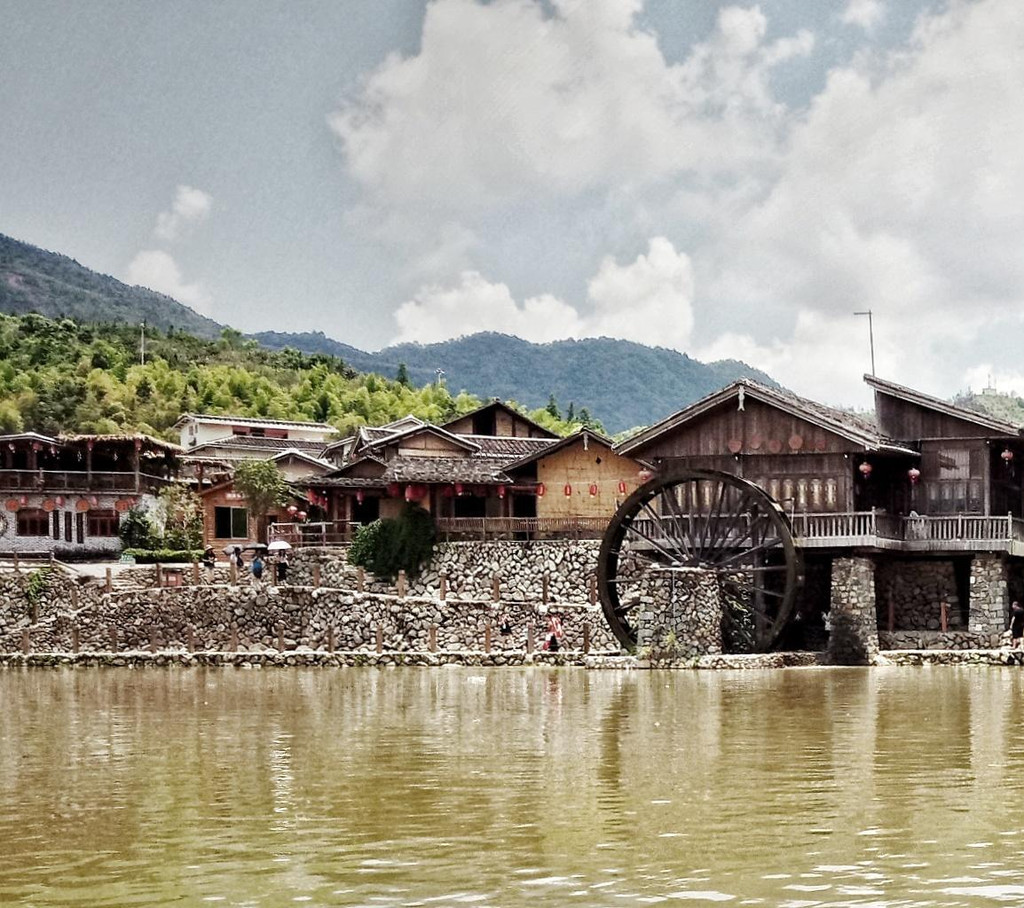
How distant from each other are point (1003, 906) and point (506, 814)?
5048 mm

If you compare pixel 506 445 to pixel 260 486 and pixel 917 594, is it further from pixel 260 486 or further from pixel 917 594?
pixel 917 594

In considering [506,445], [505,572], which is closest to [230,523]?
[506,445]

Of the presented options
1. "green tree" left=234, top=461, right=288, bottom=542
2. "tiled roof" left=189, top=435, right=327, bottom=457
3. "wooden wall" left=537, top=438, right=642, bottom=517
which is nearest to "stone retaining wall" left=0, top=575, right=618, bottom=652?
"wooden wall" left=537, top=438, right=642, bottom=517

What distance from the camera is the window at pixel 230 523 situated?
56.1m

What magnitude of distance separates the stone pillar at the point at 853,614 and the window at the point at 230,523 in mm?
26326

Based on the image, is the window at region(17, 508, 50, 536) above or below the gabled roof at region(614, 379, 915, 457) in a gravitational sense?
below

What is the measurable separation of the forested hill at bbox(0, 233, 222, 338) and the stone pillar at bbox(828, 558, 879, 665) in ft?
447

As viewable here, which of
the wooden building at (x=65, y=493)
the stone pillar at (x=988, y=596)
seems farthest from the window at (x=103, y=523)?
the stone pillar at (x=988, y=596)

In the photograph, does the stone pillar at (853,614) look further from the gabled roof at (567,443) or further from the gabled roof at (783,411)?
the gabled roof at (567,443)

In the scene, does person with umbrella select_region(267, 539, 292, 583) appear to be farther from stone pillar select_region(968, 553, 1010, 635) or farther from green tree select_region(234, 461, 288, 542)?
stone pillar select_region(968, 553, 1010, 635)

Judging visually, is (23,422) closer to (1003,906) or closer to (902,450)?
(902,450)

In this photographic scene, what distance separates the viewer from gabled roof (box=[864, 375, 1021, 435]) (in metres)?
35.1

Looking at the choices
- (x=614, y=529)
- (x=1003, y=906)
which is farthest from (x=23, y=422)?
(x=1003, y=906)

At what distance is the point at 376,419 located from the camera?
276ft
